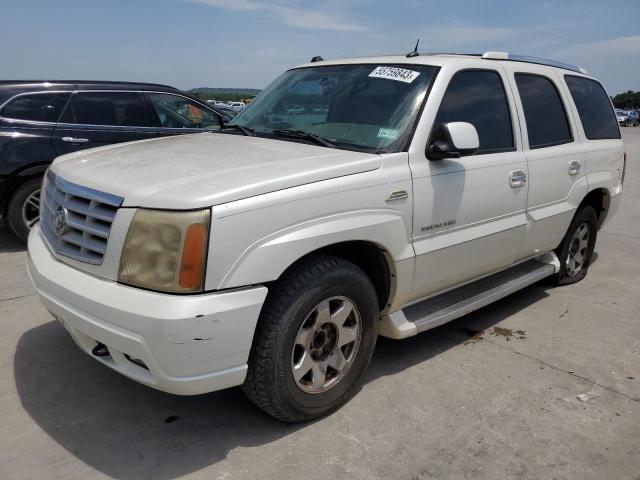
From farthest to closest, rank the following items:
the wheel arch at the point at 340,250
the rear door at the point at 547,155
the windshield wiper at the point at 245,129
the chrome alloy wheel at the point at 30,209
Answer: the chrome alloy wheel at the point at 30,209
the rear door at the point at 547,155
the windshield wiper at the point at 245,129
the wheel arch at the point at 340,250

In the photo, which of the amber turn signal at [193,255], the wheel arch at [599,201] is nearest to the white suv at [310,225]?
the amber turn signal at [193,255]

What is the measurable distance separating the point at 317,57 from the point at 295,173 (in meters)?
Answer: 2.24

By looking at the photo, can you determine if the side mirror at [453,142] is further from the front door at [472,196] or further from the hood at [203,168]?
the hood at [203,168]

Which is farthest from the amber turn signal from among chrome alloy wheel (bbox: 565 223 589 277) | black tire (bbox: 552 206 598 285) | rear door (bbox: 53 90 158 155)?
rear door (bbox: 53 90 158 155)

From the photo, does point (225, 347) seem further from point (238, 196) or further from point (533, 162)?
point (533, 162)

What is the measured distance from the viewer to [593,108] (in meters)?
5.07

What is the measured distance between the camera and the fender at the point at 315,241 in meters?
2.40

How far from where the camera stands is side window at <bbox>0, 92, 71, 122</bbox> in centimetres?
587

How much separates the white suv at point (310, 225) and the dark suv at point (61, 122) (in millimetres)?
2680

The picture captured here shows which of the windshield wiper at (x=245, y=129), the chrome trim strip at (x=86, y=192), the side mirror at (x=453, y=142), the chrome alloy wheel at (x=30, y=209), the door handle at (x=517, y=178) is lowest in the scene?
the chrome alloy wheel at (x=30, y=209)

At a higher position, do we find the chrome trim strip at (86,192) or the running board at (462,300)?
the chrome trim strip at (86,192)

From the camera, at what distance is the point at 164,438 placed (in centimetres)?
275

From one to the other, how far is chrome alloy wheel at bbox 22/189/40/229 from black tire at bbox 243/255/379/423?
4.28 meters

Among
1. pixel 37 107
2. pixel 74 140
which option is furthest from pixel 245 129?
pixel 37 107
